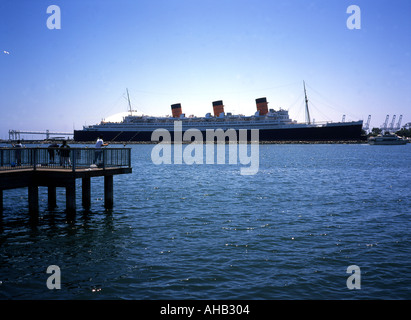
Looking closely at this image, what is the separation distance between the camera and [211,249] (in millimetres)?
13711

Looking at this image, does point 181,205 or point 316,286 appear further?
point 181,205

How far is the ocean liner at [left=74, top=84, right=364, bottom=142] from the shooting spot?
157 meters

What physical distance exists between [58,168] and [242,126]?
148 metres

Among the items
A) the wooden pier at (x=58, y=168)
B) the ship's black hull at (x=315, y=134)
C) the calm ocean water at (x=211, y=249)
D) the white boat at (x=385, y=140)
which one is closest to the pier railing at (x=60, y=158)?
the wooden pier at (x=58, y=168)

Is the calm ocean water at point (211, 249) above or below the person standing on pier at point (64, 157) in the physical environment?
below

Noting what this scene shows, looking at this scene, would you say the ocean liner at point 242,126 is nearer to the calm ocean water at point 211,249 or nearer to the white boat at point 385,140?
the white boat at point 385,140

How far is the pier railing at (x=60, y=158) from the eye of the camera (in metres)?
18.3

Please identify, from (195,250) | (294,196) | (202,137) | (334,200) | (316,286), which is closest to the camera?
(316,286)

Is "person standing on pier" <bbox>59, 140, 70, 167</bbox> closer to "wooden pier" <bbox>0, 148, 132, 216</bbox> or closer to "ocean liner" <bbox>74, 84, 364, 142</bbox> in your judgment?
"wooden pier" <bbox>0, 148, 132, 216</bbox>

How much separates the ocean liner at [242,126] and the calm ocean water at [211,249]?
5260 inches
